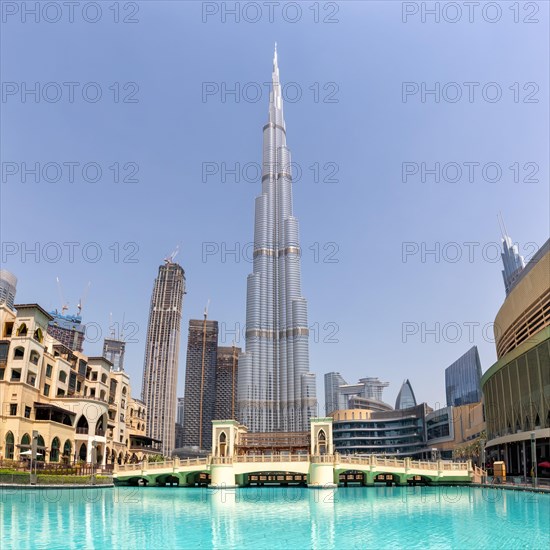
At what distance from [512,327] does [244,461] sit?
40452mm

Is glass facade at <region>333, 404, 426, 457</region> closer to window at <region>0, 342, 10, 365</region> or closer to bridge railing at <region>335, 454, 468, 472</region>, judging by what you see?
bridge railing at <region>335, 454, 468, 472</region>

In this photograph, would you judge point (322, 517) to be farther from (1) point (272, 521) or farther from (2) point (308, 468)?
(2) point (308, 468)

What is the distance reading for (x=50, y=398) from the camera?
243 ft

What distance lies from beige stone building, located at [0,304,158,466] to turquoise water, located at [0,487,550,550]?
1781cm

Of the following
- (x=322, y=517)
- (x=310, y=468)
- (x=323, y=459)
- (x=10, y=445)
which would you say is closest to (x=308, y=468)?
(x=310, y=468)

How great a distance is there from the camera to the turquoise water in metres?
26.1

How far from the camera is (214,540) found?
27.1 m

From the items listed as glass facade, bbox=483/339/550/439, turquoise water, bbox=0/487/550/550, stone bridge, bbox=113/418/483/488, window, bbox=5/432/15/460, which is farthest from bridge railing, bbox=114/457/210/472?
glass facade, bbox=483/339/550/439

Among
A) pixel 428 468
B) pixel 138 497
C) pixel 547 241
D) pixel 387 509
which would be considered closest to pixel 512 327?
pixel 547 241

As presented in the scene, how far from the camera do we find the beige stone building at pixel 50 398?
6500cm

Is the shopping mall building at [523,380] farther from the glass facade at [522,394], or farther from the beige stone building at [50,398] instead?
the beige stone building at [50,398]

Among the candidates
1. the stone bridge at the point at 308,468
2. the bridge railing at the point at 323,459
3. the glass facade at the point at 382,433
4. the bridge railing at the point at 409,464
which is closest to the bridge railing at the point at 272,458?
the stone bridge at the point at 308,468

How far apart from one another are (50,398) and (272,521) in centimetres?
4815

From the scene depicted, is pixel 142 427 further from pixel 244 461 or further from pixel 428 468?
pixel 428 468
